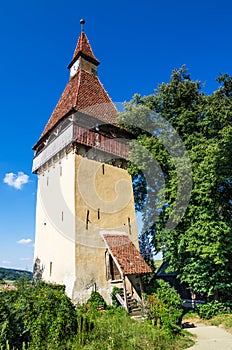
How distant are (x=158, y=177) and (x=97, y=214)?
172 inches

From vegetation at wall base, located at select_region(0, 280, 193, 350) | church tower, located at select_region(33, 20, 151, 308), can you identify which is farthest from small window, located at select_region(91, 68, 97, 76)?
vegetation at wall base, located at select_region(0, 280, 193, 350)

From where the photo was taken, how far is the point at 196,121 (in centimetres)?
1463

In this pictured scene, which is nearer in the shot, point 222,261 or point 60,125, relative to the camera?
point 222,261

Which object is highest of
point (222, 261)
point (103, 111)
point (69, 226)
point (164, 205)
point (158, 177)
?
point (103, 111)

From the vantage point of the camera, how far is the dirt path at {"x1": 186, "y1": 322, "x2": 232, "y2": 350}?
7195 millimetres

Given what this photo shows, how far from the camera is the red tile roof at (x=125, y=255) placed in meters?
12.6

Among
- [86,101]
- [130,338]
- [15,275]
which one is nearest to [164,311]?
[130,338]

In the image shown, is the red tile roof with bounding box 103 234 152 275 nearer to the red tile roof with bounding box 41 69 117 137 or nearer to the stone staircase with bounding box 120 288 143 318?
the stone staircase with bounding box 120 288 143 318

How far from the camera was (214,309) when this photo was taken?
11977mm

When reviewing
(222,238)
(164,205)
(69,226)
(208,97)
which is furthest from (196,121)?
(69,226)

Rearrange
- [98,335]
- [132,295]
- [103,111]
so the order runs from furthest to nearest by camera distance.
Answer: [103,111] → [132,295] → [98,335]

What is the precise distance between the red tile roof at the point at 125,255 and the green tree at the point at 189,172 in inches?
57.8

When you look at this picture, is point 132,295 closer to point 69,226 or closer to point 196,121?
point 69,226

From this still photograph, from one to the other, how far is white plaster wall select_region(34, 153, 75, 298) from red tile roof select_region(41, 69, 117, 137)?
3.25 m
